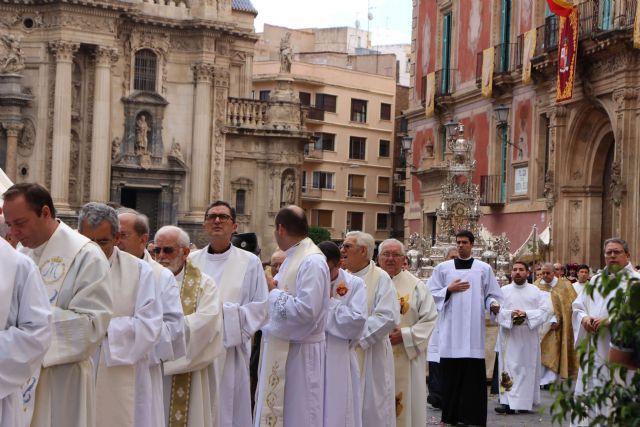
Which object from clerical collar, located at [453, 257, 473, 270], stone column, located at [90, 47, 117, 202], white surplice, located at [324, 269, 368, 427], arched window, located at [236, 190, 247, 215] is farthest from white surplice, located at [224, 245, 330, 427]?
arched window, located at [236, 190, 247, 215]

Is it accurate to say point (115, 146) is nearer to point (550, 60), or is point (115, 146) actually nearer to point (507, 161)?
point (507, 161)

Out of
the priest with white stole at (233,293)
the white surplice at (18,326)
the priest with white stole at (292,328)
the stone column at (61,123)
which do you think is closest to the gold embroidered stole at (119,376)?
the white surplice at (18,326)

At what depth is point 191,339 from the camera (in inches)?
368

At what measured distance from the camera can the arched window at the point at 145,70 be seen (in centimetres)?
4633

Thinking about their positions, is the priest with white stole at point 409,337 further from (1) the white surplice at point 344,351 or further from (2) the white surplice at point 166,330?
(2) the white surplice at point 166,330

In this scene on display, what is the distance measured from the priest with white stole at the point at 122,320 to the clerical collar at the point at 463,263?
710 centimetres

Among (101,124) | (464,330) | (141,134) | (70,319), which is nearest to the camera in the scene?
(70,319)

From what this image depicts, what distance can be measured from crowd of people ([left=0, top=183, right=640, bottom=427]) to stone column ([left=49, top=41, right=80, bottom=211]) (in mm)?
29580

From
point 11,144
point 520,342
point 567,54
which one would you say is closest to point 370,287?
point 520,342

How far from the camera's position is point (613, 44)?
2748cm

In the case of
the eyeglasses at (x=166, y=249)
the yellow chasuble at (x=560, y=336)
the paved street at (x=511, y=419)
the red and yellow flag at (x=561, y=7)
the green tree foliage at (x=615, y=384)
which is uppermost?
the red and yellow flag at (x=561, y=7)

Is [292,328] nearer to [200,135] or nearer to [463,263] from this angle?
[463,263]

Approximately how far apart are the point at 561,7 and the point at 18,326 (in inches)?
932

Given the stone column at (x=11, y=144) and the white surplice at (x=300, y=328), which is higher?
the stone column at (x=11, y=144)
